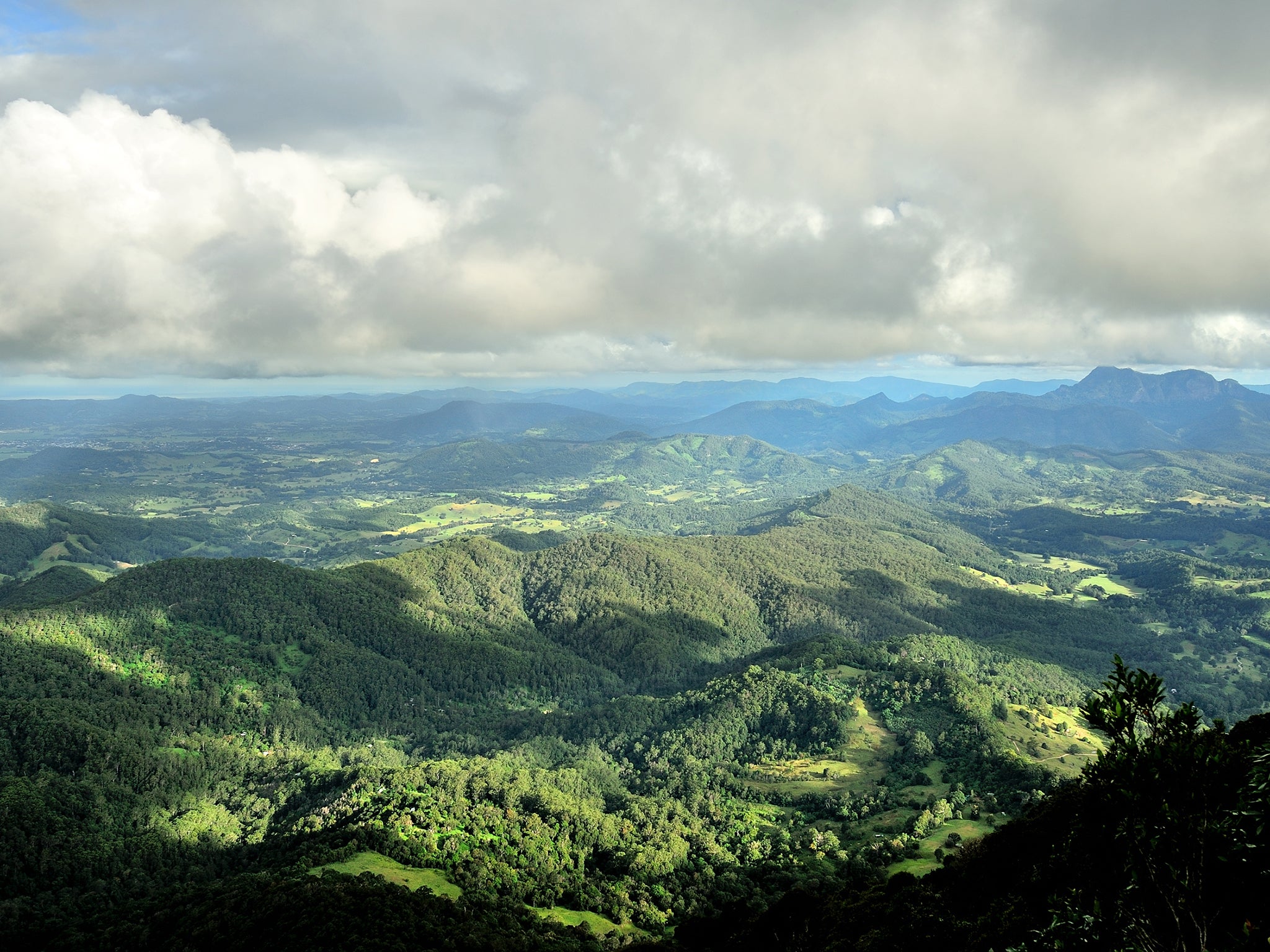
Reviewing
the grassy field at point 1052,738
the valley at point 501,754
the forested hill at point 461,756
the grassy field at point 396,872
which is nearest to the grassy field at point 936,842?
the valley at point 501,754

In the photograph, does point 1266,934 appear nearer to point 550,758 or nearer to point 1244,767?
point 1244,767

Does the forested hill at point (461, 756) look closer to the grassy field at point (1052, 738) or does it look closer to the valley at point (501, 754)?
the valley at point (501, 754)

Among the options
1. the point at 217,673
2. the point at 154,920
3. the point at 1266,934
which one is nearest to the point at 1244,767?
the point at 1266,934

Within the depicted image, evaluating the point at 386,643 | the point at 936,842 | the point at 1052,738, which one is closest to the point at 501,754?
the point at 386,643

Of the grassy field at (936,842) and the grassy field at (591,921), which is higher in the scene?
the grassy field at (936,842)

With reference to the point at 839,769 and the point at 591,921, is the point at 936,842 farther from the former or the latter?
the point at 591,921

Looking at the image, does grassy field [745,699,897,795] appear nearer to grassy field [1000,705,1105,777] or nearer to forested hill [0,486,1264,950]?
forested hill [0,486,1264,950]
